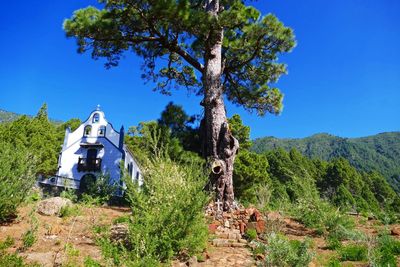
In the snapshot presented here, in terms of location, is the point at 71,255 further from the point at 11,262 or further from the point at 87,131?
the point at 87,131

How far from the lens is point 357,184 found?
49594mm

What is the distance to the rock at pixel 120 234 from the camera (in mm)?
4857

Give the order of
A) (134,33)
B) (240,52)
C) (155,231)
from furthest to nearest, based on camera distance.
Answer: (240,52) < (134,33) < (155,231)

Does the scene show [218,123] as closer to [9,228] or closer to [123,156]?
[9,228]

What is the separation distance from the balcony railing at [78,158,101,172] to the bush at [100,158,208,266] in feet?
60.1

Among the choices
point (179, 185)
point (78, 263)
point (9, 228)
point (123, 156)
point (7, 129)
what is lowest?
point (78, 263)

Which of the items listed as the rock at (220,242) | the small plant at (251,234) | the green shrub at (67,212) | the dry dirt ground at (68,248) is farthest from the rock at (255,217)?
the green shrub at (67,212)

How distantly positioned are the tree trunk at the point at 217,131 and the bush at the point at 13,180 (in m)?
4.08

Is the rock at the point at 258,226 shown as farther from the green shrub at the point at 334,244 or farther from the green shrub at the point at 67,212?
the green shrub at the point at 67,212

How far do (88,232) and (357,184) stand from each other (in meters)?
51.7

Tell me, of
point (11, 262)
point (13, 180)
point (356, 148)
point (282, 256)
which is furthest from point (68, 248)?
point (356, 148)

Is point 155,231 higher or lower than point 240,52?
lower

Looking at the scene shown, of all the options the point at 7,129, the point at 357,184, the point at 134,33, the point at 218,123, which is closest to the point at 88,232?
the point at 218,123

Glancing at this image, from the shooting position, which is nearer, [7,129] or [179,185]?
[179,185]
